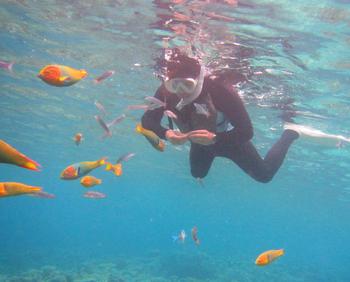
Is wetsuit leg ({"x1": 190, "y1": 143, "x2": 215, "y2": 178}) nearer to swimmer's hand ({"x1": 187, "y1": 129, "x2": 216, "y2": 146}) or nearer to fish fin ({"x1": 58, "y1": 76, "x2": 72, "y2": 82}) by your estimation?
swimmer's hand ({"x1": 187, "y1": 129, "x2": 216, "y2": 146})

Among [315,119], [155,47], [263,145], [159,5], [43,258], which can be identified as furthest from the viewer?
[43,258]

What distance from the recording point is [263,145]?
28688mm

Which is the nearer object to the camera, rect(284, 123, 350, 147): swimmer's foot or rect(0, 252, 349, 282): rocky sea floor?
rect(284, 123, 350, 147): swimmer's foot

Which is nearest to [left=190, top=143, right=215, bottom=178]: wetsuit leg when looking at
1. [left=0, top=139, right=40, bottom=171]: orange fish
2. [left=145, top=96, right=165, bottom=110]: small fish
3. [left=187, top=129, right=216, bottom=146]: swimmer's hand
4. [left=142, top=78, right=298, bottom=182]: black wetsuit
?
[left=142, top=78, right=298, bottom=182]: black wetsuit

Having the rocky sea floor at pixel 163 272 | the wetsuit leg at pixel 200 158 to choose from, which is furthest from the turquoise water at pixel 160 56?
the wetsuit leg at pixel 200 158

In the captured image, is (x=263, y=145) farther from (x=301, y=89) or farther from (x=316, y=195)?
(x=316, y=195)

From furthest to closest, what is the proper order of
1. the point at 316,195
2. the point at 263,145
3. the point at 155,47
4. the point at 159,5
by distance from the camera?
the point at 316,195 < the point at 263,145 < the point at 155,47 < the point at 159,5

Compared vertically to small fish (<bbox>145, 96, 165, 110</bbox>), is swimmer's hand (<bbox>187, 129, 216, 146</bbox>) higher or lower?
higher

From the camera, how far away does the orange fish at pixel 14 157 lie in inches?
119

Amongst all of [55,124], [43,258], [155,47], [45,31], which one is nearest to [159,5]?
[155,47]

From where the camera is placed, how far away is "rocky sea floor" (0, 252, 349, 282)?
A: 79.0 feet

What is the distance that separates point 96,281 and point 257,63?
Answer: 18.3 meters

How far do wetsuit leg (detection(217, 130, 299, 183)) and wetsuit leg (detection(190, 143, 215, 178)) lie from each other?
0.30 meters

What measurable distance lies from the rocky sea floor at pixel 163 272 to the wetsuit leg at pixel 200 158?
17.6 metres
